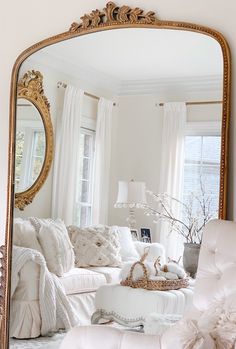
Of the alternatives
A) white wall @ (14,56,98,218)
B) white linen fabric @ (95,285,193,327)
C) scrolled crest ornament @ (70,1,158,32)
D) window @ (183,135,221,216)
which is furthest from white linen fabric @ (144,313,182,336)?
scrolled crest ornament @ (70,1,158,32)

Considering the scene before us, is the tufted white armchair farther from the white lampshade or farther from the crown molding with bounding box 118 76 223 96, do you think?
the crown molding with bounding box 118 76 223 96

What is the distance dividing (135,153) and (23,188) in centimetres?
68

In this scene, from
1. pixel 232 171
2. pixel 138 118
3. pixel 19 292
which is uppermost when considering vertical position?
pixel 138 118

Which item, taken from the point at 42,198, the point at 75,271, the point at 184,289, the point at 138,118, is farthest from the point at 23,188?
the point at 184,289

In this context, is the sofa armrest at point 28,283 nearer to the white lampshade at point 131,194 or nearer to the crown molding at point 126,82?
the white lampshade at point 131,194

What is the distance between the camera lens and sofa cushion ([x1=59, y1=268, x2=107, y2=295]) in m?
2.84

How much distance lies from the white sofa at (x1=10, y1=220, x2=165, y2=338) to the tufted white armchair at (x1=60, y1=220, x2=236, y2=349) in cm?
48

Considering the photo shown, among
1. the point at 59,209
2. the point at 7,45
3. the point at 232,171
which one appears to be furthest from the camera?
the point at 7,45

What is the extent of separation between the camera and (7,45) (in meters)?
3.26

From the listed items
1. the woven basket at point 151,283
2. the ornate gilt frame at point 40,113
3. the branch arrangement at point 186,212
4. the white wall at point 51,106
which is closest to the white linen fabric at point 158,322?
the woven basket at point 151,283

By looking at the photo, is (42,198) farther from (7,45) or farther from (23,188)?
(7,45)

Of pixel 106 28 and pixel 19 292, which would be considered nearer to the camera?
pixel 106 28

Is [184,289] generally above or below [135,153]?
below

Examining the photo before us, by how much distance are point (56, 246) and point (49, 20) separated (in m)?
1.19
